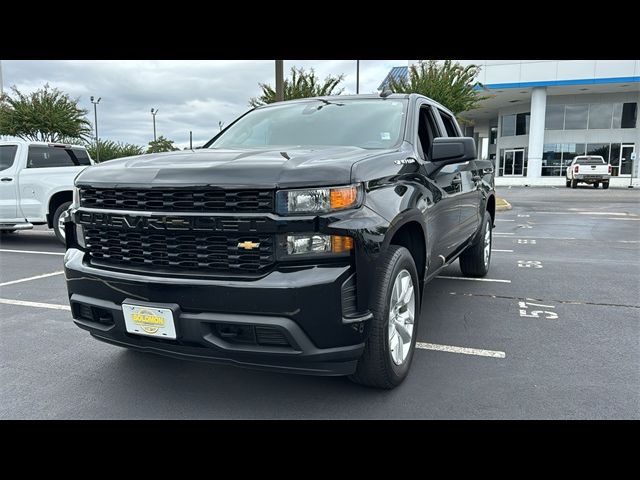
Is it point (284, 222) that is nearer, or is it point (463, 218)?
point (284, 222)

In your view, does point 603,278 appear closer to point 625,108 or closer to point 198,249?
point 198,249

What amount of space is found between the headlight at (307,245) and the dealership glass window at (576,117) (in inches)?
1650

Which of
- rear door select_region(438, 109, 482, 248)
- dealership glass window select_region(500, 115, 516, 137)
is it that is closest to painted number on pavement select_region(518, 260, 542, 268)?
rear door select_region(438, 109, 482, 248)

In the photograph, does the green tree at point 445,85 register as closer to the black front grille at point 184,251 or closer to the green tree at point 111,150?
the black front grille at point 184,251

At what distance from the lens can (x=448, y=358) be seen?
3.68m

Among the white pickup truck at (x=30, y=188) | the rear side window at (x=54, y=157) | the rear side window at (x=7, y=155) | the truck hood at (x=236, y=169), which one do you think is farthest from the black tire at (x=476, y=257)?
the rear side window at (x=7, y=155)

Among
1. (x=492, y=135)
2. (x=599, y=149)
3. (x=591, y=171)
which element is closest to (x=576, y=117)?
(x=599, y=149)

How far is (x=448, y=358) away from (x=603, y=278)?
380 centimetres

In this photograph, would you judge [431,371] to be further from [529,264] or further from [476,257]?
[529,264]

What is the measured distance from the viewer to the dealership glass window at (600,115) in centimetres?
3797

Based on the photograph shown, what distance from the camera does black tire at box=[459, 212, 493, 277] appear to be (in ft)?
19.9

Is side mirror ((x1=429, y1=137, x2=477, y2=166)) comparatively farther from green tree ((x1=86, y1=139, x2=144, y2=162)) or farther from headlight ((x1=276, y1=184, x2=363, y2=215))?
green tree ((x1=86, y1=139, x2=144, y2=162))

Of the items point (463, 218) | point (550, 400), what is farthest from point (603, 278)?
point (550, 400)

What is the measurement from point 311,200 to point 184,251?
2.38 ft
